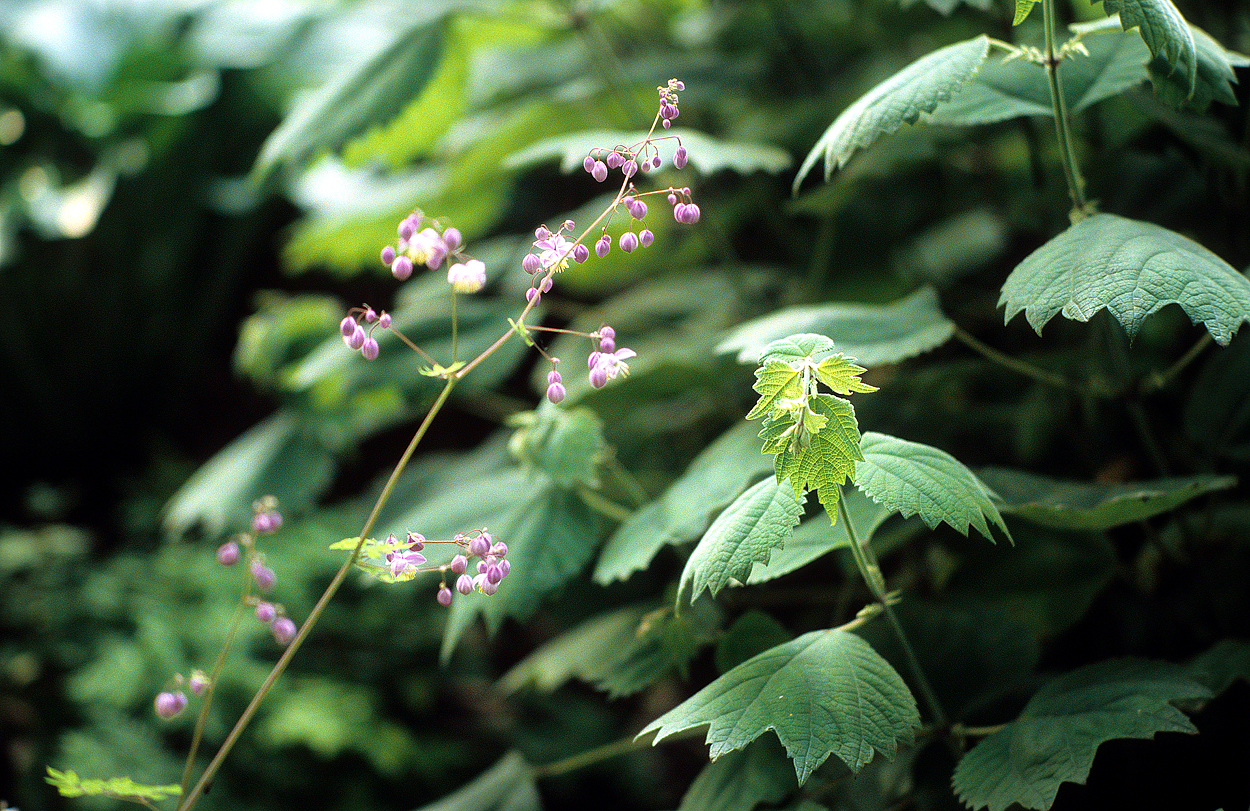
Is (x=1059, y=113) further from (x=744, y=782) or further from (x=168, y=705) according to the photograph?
(x=168, y=705)

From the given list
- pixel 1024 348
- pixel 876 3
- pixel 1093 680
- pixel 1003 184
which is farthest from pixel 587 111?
pixel 1093 680

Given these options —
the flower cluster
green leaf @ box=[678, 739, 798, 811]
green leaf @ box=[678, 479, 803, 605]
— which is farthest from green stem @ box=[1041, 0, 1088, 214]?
the flower cluster

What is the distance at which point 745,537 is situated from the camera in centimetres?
43

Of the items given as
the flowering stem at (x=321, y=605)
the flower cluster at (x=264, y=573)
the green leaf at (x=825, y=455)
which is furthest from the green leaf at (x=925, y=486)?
the flower cluster at (x=264, y=573)

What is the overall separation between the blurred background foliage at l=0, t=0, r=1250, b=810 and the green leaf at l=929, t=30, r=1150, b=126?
0.16ft

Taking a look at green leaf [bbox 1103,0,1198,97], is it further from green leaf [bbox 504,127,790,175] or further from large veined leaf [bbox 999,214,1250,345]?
green leaf [bbox 504,127,790,175]

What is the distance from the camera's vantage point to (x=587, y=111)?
1.18m

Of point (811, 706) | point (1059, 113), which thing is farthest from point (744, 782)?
point (1059, 113)

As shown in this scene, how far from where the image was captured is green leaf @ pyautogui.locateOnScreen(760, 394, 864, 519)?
0.41 m

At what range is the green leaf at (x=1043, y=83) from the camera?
1.93ft

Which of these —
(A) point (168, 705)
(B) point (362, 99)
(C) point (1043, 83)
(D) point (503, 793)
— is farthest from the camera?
(B) point (362, 99)

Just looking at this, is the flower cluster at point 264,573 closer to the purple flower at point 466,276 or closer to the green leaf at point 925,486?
the purple flower at point 466,276

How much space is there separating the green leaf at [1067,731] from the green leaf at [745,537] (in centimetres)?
20

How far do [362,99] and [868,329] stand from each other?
0.62 m
